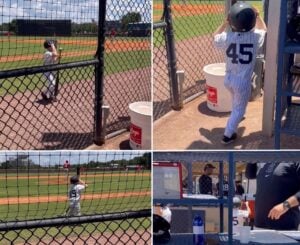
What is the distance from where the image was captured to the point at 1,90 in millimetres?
9242

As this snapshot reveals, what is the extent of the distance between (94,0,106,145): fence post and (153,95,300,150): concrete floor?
63cm

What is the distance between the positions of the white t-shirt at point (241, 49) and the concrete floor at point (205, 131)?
2.12ft

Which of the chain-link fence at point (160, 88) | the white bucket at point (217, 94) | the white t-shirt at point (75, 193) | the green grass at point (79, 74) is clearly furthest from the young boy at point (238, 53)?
the white t-shirt at point (75, 193)

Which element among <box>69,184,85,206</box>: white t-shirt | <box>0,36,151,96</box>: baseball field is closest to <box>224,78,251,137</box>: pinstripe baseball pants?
<box>0,36,151,96</box>: baseball field

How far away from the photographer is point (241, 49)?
5.61 meters

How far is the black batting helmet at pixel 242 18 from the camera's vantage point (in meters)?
5.35

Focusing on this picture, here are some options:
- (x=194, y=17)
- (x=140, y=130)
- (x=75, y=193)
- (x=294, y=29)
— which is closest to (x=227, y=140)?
(x=140, y=130)

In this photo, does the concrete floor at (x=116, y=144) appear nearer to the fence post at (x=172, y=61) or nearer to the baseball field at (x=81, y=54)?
the fence post at (x=172, y=61)

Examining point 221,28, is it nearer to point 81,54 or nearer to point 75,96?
point 75,96

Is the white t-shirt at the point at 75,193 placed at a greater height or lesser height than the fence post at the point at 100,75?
lesser

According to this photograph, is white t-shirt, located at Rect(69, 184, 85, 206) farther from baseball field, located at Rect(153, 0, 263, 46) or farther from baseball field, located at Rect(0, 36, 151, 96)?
baseball field, located at Rect(153, 0, 263, 46)

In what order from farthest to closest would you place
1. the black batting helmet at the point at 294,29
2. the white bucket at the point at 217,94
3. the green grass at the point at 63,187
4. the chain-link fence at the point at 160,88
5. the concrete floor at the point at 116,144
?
the green grass at the point at 63,187 < the chain-link fence at the point at 160,88 < the white bucket at the point at 217,94 < the concrete floor at the point at 116,144 < the black batting helmet at the point at 294,29

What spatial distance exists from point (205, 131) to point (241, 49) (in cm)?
102

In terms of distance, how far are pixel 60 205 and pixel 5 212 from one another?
6.40 feet
